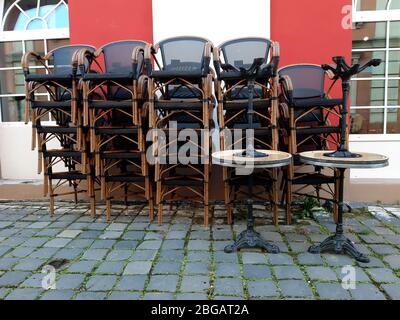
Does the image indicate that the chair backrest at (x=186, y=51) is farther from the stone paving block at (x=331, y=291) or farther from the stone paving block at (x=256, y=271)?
the stone paving block at (x=331, y=291)

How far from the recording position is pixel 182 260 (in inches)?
103

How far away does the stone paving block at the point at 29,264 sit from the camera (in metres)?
2.54

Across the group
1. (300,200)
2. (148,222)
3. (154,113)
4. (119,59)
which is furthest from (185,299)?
(119,59)

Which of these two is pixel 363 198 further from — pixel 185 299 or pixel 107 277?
pixel 107 277

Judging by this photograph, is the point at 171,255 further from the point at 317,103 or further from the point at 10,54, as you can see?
the point at 10,54

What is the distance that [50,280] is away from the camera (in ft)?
7.66

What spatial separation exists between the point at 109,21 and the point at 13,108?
1.92 meters

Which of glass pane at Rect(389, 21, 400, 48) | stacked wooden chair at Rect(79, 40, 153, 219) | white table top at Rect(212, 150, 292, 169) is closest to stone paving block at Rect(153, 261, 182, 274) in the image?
white table top at Rect(212, 150, 292, 169)

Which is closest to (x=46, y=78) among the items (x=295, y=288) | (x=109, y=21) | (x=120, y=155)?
(x=120, y=155)

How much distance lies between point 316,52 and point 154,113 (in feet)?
6.64

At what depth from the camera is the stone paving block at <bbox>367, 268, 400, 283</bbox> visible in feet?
7.44

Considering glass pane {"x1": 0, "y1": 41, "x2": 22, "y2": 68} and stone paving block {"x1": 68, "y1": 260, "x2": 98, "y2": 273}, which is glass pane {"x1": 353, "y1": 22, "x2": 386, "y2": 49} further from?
glass pane {"x1": 0, "y1": 41, "x2": 22, "y2": 68}

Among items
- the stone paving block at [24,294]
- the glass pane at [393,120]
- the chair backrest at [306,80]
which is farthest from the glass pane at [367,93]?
the stone paving block at [24,294]

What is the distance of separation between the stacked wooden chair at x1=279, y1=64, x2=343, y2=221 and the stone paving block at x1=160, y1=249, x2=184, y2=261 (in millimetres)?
1267
